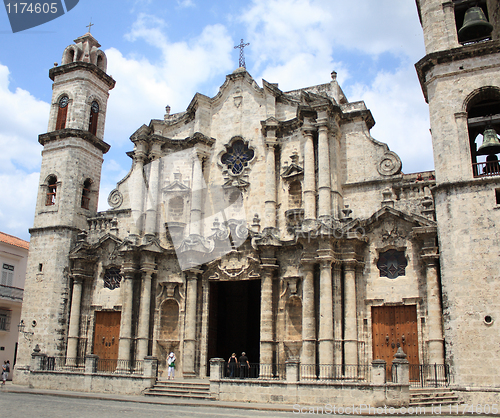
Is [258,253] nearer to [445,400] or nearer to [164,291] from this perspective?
[164,291]

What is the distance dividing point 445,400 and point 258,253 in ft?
29.7

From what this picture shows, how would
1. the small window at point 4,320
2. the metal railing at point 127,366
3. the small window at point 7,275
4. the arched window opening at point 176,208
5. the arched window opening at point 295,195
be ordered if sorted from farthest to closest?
the small window at point 7,275 < the small window at point 4,320 < the arched window opening at point 176,208 < the arched window opening at point 295,195 < the metal railing at point 127,366

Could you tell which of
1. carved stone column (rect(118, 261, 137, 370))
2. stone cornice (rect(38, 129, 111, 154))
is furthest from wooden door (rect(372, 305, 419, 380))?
stone cornice (rect(38, 129, 111, 154))

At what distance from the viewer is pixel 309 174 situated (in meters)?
21.4

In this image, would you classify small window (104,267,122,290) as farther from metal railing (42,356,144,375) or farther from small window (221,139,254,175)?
small window (221,139,254,175)

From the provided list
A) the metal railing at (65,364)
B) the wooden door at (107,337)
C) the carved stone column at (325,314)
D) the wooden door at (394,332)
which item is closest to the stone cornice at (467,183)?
the wooden door at (394,332)

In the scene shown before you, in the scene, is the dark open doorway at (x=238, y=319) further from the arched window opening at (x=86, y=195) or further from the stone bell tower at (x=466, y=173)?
the stone bell tower at (x=466, y=173)

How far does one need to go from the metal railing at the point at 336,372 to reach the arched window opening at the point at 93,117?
1631cm

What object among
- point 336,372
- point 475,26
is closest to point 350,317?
point 336,372

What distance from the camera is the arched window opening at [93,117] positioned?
27038 millimetres

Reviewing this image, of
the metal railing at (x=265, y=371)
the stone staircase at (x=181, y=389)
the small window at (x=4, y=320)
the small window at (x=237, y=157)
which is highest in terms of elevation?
the small window at (x=237, y=157)

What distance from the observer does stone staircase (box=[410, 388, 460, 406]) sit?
15.1 meters

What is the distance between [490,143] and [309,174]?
6998mm

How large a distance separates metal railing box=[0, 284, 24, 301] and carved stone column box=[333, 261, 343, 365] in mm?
20853
